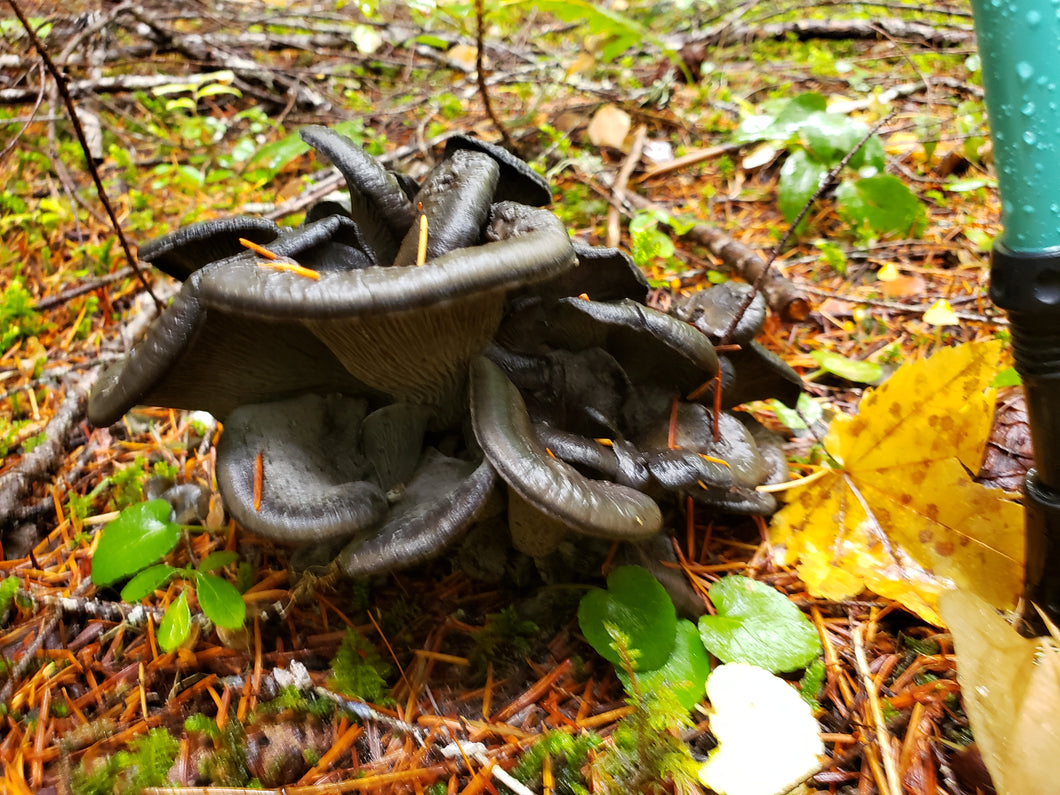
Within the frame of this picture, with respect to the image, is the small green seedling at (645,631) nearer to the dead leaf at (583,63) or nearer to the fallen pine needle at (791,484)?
the fallen pine needle at (791,484)

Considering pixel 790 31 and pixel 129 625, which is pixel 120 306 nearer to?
pixel 129 625

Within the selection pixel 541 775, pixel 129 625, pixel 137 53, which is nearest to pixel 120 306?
pixel 129 625

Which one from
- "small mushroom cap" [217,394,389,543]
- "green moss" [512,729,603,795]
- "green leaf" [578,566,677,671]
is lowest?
"green moss" [512,729,603,795]

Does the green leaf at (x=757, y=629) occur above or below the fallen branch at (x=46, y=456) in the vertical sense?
above

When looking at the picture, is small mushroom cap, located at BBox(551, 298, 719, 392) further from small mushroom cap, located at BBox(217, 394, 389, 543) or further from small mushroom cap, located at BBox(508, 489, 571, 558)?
small mushroom cap, located at BBox(217, 394, 389, 543)

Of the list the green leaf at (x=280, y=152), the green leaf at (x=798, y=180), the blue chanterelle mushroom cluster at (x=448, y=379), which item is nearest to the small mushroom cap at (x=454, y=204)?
the blue chanterelle mushroom cluster at (x=448, y=379)

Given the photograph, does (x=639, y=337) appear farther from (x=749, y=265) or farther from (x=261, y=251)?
(x=749, y=265)

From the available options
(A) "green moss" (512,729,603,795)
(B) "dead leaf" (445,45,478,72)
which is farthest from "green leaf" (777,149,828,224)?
(B) "dead leaf" (445,45,478,72)

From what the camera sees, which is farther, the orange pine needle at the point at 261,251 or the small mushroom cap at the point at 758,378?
the small mushroom cap at the point at 758,378
